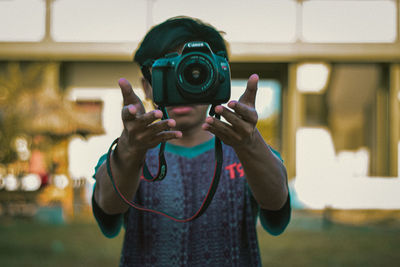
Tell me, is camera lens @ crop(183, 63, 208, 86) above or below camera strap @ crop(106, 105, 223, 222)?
above

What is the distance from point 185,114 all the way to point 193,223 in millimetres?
395

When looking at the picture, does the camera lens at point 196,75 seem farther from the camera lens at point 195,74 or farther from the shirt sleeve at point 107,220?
the shirt sleeve at point 107,220

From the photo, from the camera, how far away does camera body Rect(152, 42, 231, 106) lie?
118 centimetres

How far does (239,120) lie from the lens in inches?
42.3

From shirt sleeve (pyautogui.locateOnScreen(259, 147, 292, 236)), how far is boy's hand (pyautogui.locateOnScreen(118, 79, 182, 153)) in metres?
0.44

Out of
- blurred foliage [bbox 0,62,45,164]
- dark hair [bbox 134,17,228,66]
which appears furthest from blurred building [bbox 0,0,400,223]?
dark hair [bbox 134,17,228,66]

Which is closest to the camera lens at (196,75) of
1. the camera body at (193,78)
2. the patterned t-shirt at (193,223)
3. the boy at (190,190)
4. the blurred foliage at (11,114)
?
the camera body at (193,78)

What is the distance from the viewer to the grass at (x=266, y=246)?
4375mm

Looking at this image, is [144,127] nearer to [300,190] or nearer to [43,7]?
[300,190]

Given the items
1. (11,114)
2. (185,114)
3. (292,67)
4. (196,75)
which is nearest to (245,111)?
(196,75)

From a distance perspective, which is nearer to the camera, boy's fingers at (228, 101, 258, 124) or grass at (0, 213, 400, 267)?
boy's fingers at (228, 101, 258, 124)

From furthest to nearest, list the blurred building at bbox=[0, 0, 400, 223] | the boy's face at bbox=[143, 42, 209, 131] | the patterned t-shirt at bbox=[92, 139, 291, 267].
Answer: the blurred building at bbox=[0, 0, 400, 223]
the boy's face at bbox=[143, 42, 209, 131]
the patterned t-shirt at bbox=[92, 139, 291, 267]

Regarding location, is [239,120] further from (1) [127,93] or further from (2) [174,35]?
(2) [174,35]

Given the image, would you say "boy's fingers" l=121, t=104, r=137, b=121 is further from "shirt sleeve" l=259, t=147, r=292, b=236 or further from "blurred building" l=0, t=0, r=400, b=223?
"blurred building" l=0, t=0, r=400, b=223
